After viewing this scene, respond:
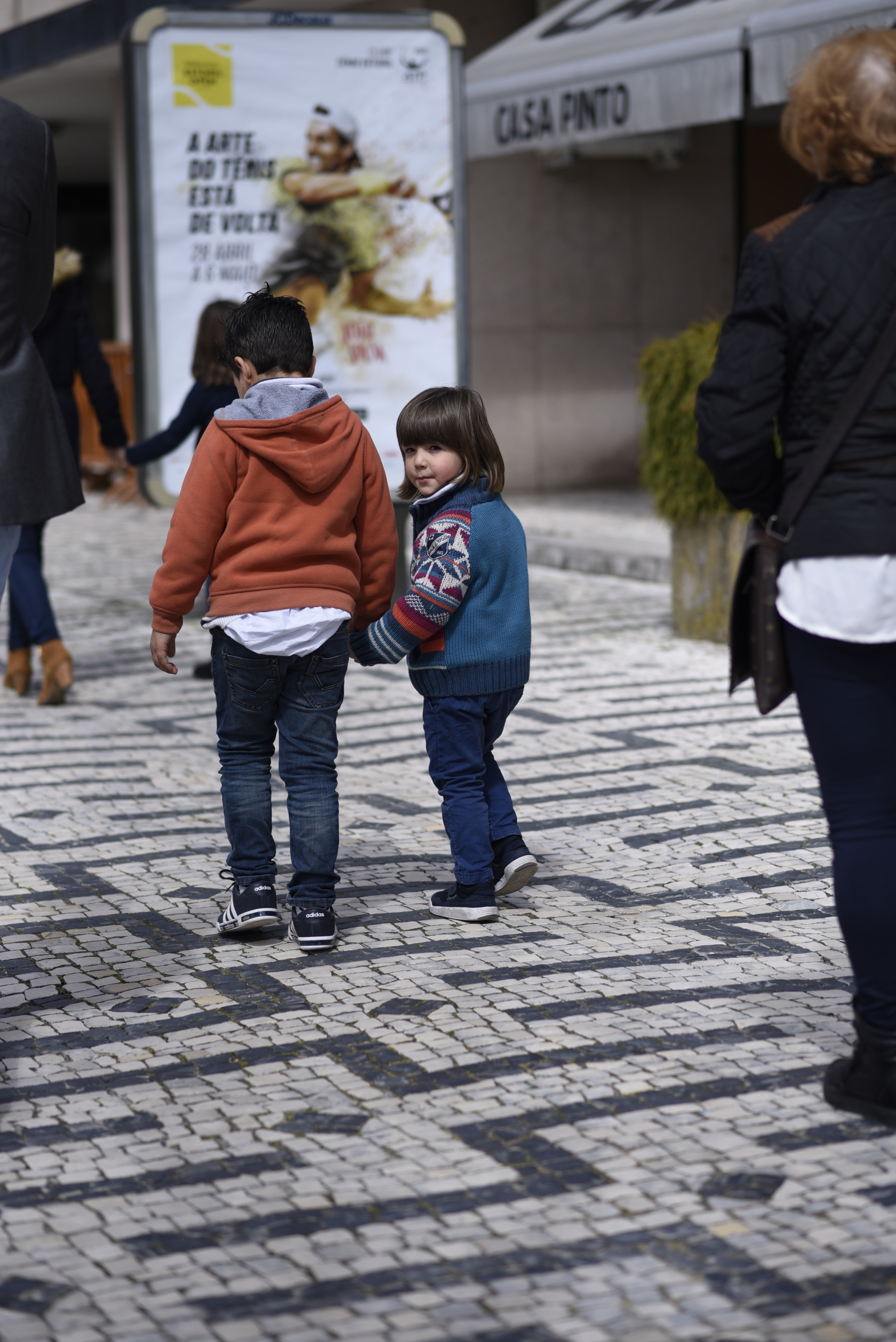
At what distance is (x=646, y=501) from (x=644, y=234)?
2.88 metres

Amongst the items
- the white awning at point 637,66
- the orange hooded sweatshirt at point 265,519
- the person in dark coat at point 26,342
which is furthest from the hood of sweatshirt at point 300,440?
the white awning at point 637,66

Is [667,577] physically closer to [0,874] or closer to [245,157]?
[245,157]

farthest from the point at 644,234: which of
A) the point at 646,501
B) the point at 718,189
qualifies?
the point at 646,501

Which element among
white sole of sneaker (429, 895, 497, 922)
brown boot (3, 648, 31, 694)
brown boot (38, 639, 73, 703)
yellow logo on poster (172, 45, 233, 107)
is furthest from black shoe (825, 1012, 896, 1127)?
Result: yellow logo on poster (172, 45, 233, 107)

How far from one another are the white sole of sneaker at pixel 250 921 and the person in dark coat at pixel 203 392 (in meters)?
3.55

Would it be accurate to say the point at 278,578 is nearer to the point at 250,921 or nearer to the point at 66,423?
the point at 250,921

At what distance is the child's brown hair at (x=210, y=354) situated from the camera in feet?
24.1

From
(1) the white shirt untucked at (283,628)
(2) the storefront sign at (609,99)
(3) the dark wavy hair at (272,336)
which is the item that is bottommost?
(1) the white shirt untucked at (283,628)

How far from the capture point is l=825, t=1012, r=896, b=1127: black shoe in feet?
9.93

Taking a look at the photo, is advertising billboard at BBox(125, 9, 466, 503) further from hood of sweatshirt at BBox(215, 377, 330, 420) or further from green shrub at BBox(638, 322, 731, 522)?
hood of sweatshirt at BBox(215, 377, 330, 420)

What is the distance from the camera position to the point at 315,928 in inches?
159

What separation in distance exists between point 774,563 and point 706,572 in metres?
5.32

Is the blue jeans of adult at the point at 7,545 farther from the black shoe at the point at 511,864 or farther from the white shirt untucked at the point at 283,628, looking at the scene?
the black shoe at the point at 511,864

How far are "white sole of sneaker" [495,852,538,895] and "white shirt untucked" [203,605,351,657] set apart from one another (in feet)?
2.47
